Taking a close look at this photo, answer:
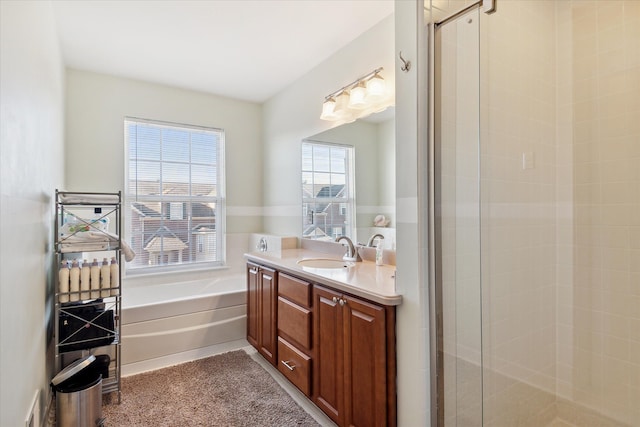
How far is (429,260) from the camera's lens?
1477 mm

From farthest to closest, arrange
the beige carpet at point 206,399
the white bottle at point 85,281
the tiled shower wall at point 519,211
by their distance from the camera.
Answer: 1. the white bottle at point 85,281
2. the beige carpet at point 206,399
3. the tiled shower wall at point 519,211

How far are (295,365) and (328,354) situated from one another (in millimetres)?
393

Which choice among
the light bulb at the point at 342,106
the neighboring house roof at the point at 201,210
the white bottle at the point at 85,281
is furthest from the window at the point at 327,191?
the white bottle at the point at 85,281

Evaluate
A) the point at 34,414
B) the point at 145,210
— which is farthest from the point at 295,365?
the point at 145,210

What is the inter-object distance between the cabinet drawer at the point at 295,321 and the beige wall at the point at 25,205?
1.26m

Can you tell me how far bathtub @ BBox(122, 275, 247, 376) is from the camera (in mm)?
2580

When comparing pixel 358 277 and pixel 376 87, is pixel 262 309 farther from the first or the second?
pixel 376 87

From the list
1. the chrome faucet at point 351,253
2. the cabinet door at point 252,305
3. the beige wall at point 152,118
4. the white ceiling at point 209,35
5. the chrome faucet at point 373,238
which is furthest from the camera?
the beige wall at point 152,118

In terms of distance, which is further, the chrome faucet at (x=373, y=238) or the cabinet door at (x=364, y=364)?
the chrome faucet at (x=373, y=238)

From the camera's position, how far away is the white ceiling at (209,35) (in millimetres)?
2221

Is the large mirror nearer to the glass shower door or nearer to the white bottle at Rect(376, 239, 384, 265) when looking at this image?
the white bottle at Rect(376, 239, 384, 265)

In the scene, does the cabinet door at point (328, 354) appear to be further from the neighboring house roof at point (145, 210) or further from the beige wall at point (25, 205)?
the neighboring house roof at point (145, 210)

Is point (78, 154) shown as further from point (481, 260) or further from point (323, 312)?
point (481, 260)

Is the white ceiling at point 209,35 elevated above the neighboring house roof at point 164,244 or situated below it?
above
